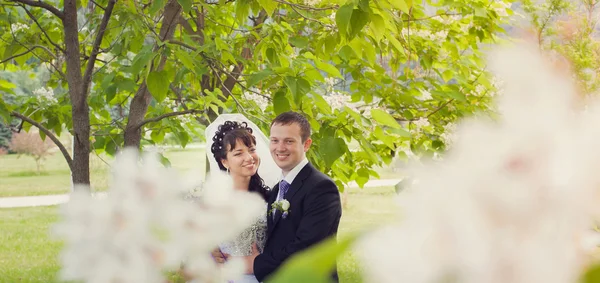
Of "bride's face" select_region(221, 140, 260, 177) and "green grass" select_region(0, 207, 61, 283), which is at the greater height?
"bride's face" select_region(221, 140, 260, 177)

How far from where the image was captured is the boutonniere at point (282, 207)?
2.62 metres

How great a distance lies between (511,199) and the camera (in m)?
0.20

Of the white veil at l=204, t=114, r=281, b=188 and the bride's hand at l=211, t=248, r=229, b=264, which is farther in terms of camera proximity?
the white veil at l=204, t=114, r=281, b=188

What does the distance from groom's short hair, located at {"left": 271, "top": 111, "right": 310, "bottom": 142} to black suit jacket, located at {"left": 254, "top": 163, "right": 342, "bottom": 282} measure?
0.44 ft

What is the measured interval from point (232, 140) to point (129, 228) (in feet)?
8.37

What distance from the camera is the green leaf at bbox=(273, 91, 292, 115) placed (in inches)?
116

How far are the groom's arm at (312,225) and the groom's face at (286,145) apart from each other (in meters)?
0.15

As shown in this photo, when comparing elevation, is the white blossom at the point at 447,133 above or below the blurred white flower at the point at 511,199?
below

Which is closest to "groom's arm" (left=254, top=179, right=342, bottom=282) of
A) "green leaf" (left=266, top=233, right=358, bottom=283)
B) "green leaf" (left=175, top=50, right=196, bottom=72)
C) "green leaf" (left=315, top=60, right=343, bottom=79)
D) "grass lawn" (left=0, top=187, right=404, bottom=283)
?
"green leaf" (left=315, top=60, right=343, bottom=79)

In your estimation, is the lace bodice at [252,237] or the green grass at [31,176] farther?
the green grass at [31,176]

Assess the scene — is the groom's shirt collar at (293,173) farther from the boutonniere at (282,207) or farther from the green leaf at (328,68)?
the green leaf at (328,68)

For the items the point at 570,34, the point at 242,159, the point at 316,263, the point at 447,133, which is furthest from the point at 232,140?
the point at 570,34

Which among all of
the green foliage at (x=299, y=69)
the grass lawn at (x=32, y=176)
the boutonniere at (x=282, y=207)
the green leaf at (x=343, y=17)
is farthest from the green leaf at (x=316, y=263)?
the grass lawn at (x=32, y=176)

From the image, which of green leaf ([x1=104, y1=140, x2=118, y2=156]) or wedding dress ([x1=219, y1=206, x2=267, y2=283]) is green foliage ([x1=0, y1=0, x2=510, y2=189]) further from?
wedding dress ([x1=219, y1=206, x2=267, y2=283])
